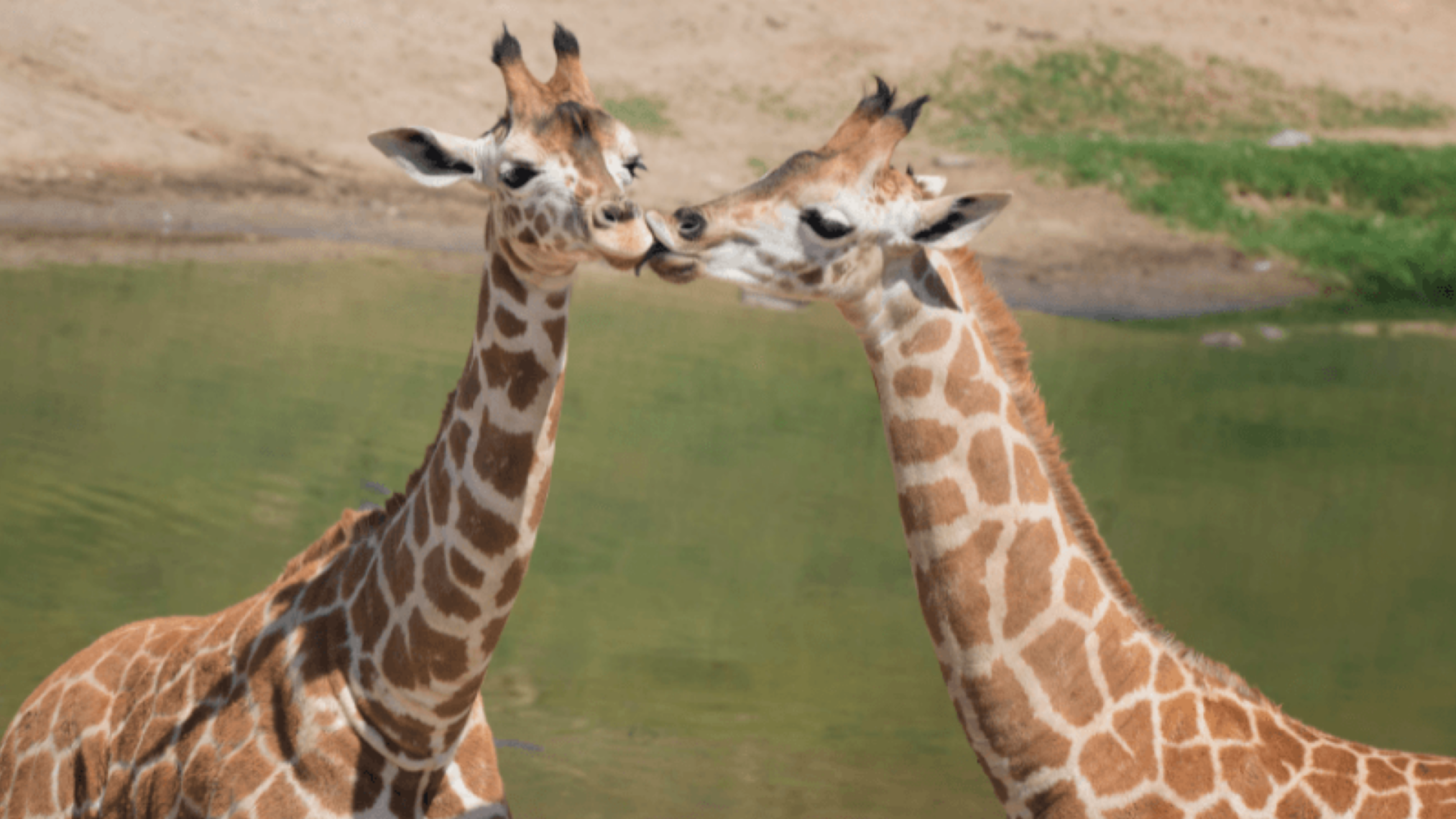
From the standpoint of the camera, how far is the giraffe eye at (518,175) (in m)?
4.20

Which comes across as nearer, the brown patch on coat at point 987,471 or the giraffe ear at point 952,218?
the giraffe ear at point 952,218

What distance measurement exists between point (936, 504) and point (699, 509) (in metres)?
7.57

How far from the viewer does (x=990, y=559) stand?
3986mm

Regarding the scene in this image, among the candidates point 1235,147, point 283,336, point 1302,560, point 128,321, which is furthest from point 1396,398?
point 128,321

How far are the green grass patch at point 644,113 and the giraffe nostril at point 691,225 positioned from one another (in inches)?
706

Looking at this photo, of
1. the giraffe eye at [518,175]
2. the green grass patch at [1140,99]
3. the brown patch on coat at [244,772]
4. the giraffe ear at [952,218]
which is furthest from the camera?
the green grass patch at [1140,99]

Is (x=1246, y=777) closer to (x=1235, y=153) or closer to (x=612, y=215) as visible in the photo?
(x=612, y=215)

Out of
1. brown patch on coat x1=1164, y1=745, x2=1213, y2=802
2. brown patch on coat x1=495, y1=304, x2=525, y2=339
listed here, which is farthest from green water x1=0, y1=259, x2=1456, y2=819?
brown patch on coat x1=1164, y1=745, x2=1213, y2=802

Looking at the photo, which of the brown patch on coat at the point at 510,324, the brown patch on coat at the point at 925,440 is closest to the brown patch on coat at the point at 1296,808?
the brown patch on coat at the point at 925,440

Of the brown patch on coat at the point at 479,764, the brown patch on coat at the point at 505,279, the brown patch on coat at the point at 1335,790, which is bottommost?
the brown patch on coat at the point at 479,764

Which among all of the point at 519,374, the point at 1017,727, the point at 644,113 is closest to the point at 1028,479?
the point at 1017,727

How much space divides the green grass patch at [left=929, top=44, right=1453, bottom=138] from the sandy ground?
2.08 feet

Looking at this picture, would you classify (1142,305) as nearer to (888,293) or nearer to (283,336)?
(283,336)

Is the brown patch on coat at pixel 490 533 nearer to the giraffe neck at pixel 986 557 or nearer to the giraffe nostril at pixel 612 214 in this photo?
the giraffe nostril at pixel 612 214
